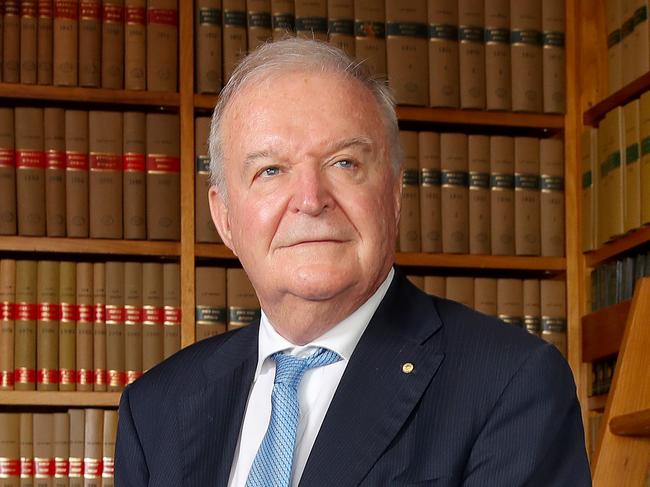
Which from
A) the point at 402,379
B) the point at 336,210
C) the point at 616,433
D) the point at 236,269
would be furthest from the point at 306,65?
the point at 236,269

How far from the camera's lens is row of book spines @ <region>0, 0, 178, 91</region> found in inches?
133

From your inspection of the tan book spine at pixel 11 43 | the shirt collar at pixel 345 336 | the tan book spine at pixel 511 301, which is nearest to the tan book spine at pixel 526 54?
the tan book spine at pixel 511 301

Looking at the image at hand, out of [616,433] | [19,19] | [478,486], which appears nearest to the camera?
[478,486]

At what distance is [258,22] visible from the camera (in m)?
3.46

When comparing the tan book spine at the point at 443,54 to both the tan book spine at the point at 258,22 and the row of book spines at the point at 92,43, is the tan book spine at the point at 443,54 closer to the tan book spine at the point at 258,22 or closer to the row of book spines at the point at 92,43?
the tan book spine at the point at 258,22

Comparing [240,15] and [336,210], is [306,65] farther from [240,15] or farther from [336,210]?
[240,15]

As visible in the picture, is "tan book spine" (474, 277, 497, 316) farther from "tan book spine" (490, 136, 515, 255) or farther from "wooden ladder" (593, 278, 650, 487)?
"wooden ladder" (593, 278, 650, 487)

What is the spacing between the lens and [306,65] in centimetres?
160

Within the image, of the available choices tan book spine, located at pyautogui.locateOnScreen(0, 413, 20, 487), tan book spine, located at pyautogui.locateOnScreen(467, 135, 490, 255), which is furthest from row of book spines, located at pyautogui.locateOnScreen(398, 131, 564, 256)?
tan book spine, located at pyautogui.locateOnScreen(0, 413, 20, 487)

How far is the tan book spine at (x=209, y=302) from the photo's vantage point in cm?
341

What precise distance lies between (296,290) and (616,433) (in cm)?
109

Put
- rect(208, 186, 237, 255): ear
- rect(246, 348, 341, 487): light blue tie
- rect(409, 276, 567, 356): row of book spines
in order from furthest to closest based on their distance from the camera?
1. rect(409, 276, 567, 356): row of book spines
2. rect(208, 186, 237, 255): ear
3. rect(246, 348, 341, 487): light blue tie

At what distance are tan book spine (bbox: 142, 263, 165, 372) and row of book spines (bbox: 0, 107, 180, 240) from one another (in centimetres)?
10

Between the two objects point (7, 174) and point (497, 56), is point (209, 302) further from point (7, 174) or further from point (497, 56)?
point (497, 56)
